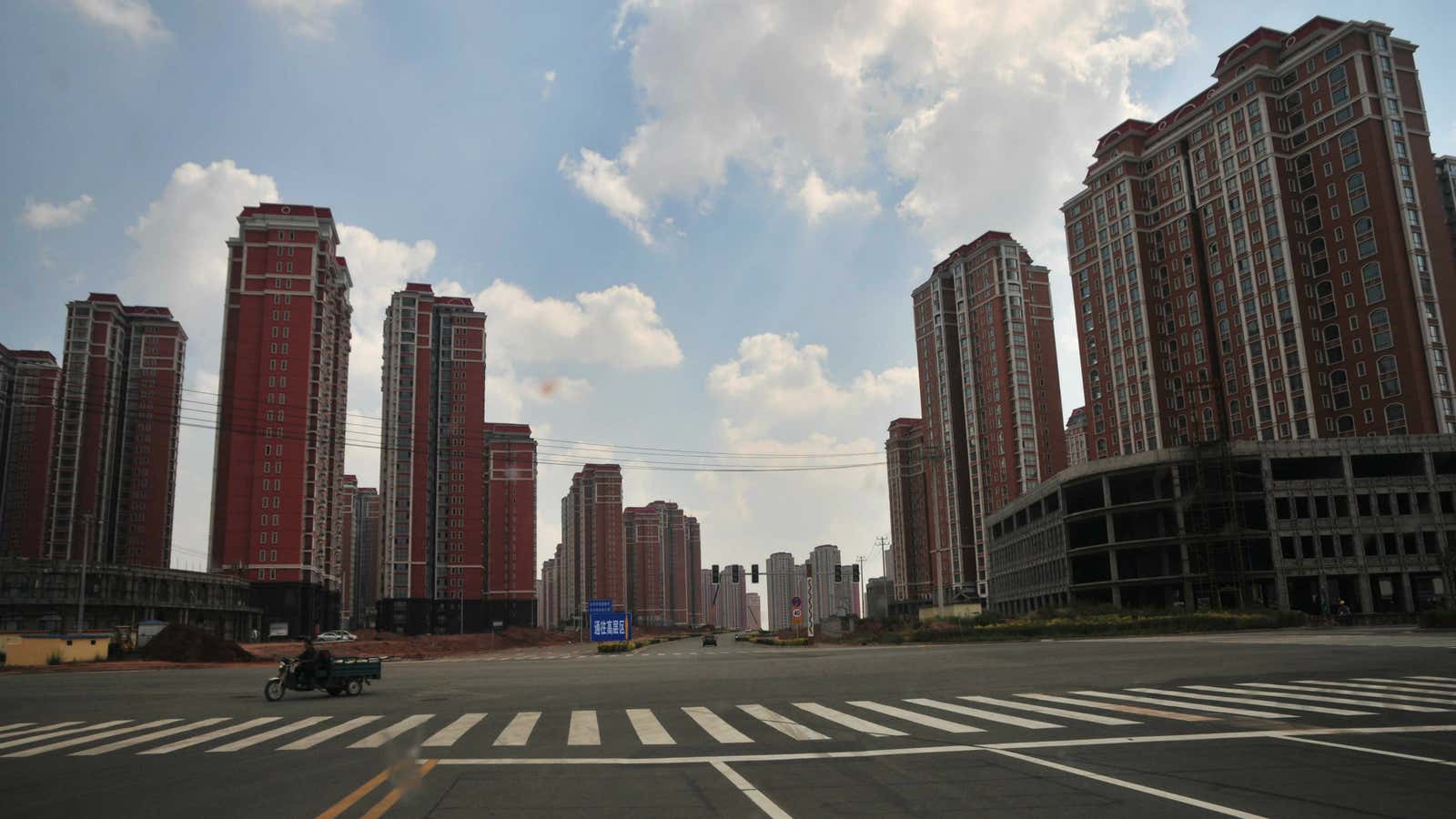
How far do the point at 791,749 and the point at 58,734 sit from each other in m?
13.0

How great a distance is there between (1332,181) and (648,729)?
11026 cm

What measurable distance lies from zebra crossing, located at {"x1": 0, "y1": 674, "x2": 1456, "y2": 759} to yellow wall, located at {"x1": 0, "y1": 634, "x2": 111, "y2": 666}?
40024 millimetres

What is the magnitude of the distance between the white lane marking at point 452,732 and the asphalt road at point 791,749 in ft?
0.33

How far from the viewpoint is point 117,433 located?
148m

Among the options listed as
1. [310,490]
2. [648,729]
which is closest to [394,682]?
[648,729]

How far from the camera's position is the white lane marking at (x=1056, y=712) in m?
13.9

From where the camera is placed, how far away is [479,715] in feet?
57.0

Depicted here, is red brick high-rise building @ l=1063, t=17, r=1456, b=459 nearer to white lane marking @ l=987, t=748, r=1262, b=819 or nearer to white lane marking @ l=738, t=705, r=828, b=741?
white lane marking @ l=738, t=705, r=828, b=741

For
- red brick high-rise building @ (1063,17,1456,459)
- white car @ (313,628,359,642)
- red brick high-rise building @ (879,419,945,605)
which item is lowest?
white car @ (313,628,359,642)

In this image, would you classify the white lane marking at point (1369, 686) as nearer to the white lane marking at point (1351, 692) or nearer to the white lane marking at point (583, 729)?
the white lane marking at point (1351, 692)

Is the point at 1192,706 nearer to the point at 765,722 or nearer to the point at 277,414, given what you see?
the point at 765,722

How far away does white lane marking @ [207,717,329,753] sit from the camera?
43.7ft

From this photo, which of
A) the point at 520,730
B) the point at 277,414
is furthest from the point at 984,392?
the point at 520,730

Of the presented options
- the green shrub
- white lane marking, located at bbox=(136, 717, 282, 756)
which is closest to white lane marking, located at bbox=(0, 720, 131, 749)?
white lane marking, located at bbox=(136, 717, 282, 756)
